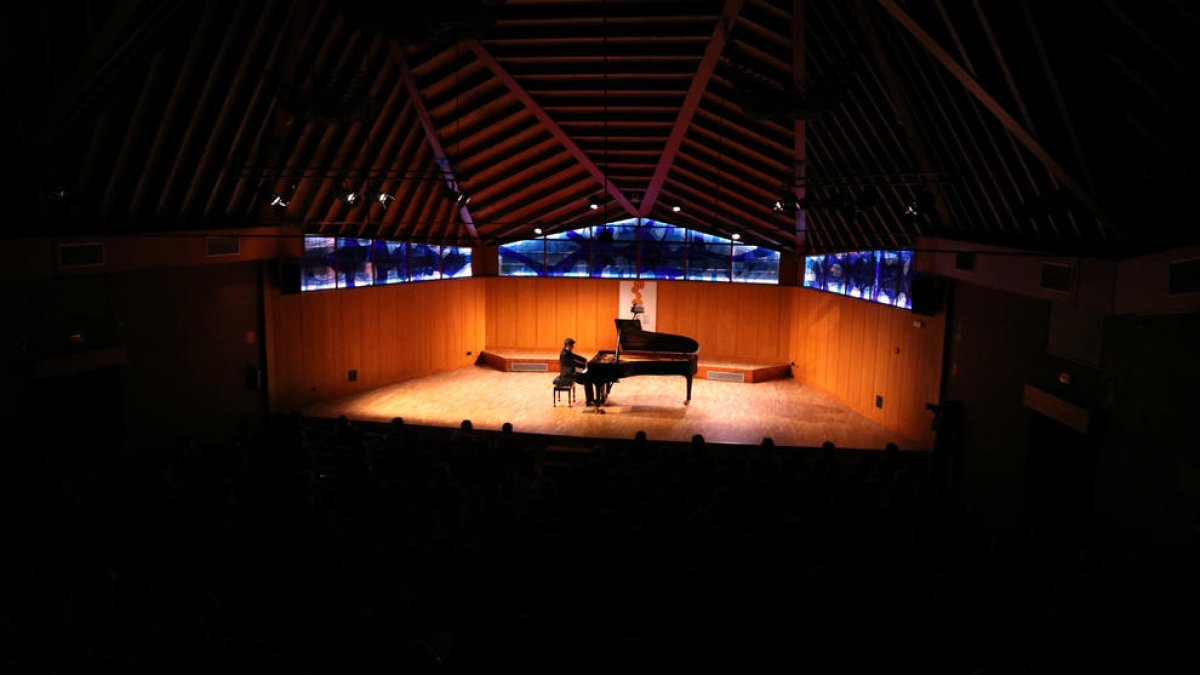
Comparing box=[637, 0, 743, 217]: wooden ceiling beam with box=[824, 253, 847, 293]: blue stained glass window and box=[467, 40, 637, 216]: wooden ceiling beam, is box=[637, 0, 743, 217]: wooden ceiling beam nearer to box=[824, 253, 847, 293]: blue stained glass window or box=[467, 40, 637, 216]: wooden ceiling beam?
box=[467, 40, 637, 216]: wooden ceiling beam

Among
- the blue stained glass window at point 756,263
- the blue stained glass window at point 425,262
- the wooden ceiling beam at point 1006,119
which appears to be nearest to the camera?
the wooden ceiling beam at point 1006,119

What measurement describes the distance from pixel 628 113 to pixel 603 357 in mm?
4642

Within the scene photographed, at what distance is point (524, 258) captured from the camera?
1903cm

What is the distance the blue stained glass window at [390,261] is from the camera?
15.9 meters

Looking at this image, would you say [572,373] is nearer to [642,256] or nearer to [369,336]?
[369,336]

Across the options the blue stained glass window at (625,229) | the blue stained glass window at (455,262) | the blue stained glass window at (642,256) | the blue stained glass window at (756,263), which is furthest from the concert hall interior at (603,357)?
the blue stained glass window at (625,229)

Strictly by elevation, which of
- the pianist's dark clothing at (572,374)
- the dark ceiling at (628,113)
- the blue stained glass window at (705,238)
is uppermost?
the dark ceiling at (628,113)

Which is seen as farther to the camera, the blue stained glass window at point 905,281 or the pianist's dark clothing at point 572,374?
the pianist's dark clothing at point 572,374

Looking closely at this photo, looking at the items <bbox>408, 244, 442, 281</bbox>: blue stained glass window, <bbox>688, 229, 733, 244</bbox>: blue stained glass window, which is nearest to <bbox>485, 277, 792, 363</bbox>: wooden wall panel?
<bbox>688, 229, 733, 244</bbox>: blue stained glass window

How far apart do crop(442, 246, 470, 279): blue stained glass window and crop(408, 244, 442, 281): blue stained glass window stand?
22 centimetres

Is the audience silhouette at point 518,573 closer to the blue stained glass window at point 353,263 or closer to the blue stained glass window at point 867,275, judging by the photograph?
the blue stained glass window at point 867,275

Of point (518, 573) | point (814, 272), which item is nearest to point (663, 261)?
point (814, 272)

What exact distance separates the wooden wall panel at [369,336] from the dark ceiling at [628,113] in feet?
4.74

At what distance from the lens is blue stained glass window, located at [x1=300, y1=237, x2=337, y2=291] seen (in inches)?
560
